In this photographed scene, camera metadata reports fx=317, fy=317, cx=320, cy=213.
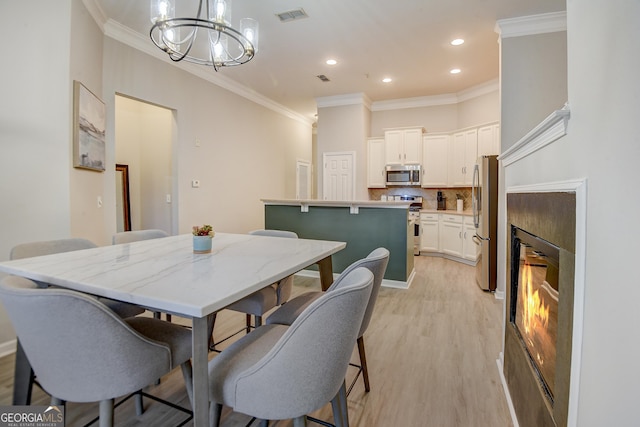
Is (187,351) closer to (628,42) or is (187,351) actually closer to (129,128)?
(628,42)

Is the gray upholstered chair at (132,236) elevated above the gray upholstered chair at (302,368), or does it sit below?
above

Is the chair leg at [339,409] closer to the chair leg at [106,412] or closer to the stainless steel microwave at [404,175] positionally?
the chair leg at [106,412]

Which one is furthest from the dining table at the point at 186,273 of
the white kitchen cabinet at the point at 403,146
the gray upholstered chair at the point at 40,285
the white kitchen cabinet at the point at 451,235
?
the white kitchen cabinet at the point at 403,146

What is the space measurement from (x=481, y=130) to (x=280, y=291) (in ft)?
15.9

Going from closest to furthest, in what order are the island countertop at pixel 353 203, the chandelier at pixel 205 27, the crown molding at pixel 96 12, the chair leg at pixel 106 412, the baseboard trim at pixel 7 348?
the chair leg at pixel 106 412 < the chandelier at pixel 205 27 < the baseboard trim at pixel 7 348 < the crown molding at pixel 96 12 < the island countertop at pixel 353 203

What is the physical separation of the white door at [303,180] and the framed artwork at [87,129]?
477 centimetres

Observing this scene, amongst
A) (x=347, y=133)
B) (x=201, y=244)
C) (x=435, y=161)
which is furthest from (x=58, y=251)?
(x=435, y=161)

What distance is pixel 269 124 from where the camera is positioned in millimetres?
6531

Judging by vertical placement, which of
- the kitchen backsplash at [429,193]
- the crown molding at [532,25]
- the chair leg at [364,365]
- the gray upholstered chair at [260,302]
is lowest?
the chair leg at [364,365]

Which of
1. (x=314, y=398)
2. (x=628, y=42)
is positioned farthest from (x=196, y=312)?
(x=628, y=42)

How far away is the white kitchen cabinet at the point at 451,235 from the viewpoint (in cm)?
551

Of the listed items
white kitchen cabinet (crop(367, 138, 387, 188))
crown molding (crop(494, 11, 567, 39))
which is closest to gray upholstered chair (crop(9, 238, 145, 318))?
crown molding (crop(494, 11, 567, 39))

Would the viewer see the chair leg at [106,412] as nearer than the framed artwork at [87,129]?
Yes

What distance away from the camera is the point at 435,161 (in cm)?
616
